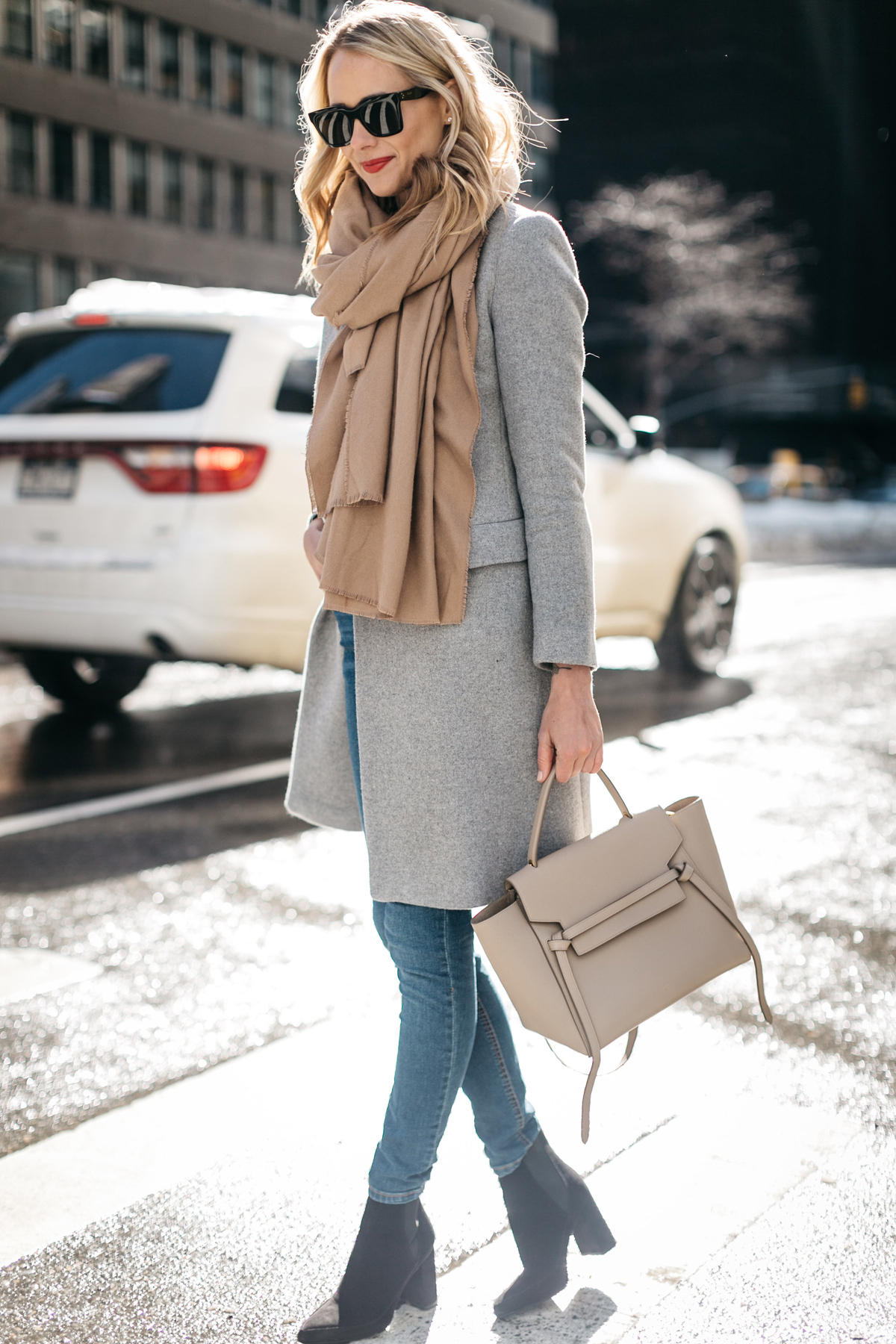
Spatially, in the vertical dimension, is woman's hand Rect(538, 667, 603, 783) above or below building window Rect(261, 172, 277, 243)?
below

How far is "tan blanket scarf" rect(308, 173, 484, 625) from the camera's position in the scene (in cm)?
207

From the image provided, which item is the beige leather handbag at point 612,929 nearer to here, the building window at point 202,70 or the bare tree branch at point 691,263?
the bare tree branch at point 691,263

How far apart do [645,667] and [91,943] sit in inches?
212

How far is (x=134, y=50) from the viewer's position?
145ft

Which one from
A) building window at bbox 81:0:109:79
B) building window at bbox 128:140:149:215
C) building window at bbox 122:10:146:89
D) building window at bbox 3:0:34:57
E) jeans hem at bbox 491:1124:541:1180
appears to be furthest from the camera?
building window at bbox 128:140:149:215

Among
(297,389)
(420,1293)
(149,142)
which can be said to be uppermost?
(149,142)

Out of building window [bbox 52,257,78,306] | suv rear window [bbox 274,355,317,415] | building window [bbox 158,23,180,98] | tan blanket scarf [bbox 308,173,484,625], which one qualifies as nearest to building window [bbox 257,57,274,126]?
building window [bbox 158,23,180,98]

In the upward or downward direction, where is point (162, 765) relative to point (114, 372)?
downward

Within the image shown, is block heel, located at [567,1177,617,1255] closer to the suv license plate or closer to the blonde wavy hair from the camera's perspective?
the blonde wavy hair

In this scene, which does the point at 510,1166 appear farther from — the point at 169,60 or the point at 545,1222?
the point at 169,60

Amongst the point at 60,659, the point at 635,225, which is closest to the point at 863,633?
the point at 60,659

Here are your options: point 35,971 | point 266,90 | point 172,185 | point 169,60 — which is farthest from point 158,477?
point 266,90

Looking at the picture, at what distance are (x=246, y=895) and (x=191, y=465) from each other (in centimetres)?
218

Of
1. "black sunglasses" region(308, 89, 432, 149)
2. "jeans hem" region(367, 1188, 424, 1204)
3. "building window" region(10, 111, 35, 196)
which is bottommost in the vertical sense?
"jeans hem" region(367, 1188, 424, 1204)
